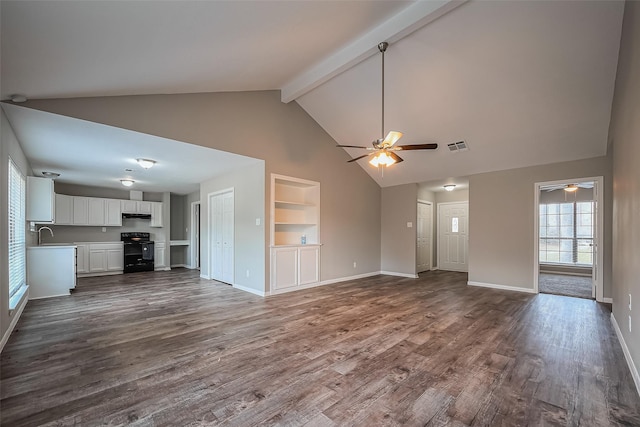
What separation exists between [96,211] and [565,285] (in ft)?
37.6

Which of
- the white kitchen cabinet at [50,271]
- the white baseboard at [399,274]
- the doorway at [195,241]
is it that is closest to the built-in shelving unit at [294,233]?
the white baseboard at [399,274]

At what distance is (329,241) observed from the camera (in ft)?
20.7

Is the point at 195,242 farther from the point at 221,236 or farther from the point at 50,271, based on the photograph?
the point at 50,271

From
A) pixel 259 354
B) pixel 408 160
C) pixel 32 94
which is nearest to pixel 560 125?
pixel 408 160

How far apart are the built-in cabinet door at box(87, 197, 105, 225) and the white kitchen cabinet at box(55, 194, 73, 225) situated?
374 mm

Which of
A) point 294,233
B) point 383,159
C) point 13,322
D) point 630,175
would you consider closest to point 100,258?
point 13,322

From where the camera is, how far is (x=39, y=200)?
4.82 m

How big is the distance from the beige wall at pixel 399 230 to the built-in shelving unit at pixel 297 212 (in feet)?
7.96

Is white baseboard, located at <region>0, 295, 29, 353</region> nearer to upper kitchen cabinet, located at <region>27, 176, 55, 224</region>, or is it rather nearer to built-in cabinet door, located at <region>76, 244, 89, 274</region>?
upper kitchen cabinet, located at <region>27, 176, 55, 224</region>

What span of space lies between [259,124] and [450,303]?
4.43m

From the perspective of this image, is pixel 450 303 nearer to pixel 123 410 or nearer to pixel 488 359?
pixel 488 359

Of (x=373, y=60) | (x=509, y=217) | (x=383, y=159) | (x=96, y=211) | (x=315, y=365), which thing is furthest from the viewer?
(x=96, y=211)

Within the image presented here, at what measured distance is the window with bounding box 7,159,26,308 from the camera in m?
3.54

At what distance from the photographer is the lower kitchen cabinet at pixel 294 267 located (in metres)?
5.25
